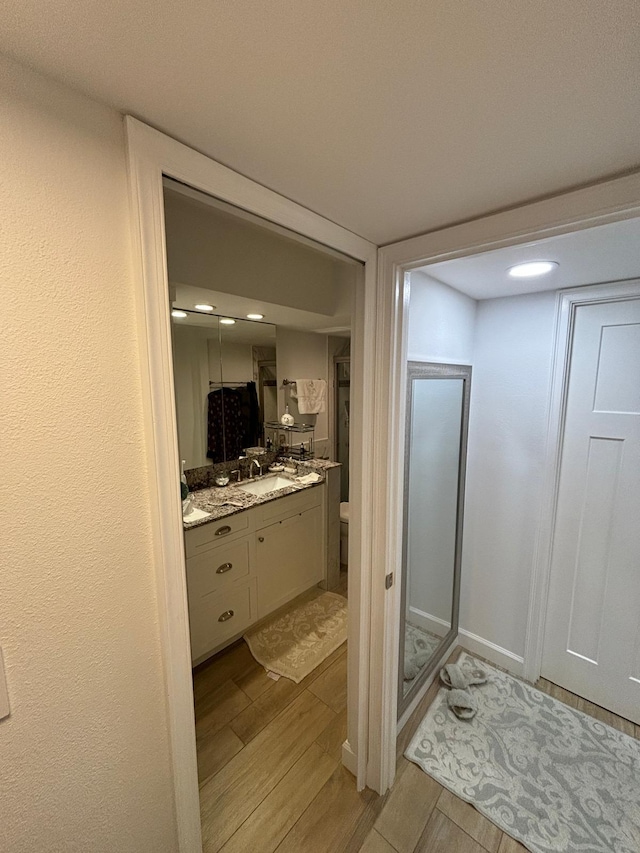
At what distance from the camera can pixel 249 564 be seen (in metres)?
2.20

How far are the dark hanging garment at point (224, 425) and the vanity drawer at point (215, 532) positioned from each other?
61 centimetres

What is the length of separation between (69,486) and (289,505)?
1.89 metres

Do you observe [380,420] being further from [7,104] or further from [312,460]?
[312,460]

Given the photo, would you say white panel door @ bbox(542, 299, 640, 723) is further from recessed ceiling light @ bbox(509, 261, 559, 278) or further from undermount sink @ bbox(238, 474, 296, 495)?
undermount sink @ bbox(238, 474, 296, 495)

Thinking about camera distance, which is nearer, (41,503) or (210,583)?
(41,503)

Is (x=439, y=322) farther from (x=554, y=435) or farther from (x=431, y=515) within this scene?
(x=431, y=515)

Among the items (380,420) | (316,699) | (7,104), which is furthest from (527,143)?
(316,699)

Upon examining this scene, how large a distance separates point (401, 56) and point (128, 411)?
0.75 metres

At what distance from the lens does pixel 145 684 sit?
0.78m

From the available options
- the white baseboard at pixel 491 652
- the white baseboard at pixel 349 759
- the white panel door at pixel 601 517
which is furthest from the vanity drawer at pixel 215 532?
the white panel door at pixel 601 517

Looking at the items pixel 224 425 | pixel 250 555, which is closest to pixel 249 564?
pixel 250 555

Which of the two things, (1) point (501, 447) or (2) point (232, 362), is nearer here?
(1) point (501, 447)

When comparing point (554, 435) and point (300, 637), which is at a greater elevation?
point (554, 435)

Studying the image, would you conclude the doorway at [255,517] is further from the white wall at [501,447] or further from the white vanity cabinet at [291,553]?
the white wall at [501,447]
